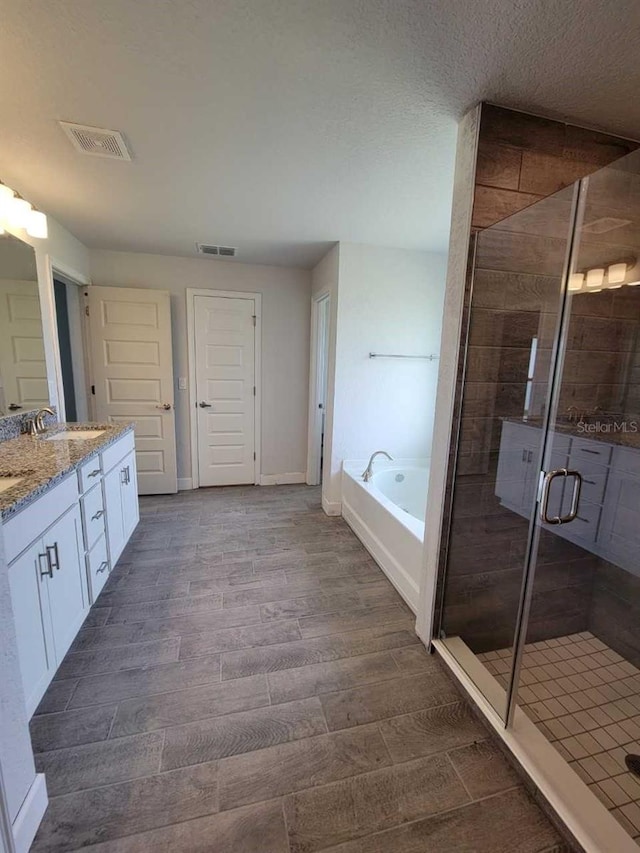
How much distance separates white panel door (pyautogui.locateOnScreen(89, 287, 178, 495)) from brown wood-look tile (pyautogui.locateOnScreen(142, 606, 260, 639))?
76.9 inches

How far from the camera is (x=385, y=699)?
59.3 inches

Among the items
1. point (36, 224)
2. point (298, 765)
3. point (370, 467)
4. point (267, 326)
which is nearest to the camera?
point (298, 765)

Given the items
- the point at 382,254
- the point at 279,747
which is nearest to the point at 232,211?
the point at 382,254

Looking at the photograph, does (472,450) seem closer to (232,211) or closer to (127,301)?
(232,211)

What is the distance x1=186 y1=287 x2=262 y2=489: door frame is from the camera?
3.63 metres

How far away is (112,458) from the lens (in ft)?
7.39

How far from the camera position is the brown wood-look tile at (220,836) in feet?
3.37

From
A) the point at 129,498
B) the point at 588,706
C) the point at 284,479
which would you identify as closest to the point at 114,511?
the point at 129,498

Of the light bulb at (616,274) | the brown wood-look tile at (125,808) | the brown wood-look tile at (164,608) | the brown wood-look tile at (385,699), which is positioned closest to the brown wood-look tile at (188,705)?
the brown wood-look tile at (125,808)

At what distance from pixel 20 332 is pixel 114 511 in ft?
4.21

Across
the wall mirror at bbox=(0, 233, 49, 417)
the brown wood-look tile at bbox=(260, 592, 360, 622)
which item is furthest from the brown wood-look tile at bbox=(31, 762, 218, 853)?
the wall mirror at bbox=(0, 233, 49, 417)

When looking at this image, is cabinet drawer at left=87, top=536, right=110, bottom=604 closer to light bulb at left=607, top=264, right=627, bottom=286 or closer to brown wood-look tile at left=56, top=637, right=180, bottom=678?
brown wood-look tile at left=56, top=637, right=180, bottom=678

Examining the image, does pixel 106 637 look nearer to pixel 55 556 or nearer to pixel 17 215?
pixel 55 556

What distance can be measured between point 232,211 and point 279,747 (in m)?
2.90
